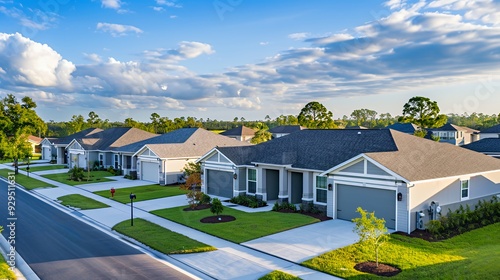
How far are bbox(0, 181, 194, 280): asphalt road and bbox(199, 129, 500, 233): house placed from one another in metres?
11.1

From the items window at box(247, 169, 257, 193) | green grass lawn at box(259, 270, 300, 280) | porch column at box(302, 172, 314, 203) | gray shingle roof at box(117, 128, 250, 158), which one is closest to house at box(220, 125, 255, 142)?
gray shingle roof at box(117, 128, 250, 158)

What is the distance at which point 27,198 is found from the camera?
3141cm

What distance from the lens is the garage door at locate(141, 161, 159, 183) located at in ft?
130

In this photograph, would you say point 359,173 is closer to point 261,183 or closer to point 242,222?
point 242,222

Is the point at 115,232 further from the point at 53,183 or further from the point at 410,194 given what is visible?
the point at 53,183

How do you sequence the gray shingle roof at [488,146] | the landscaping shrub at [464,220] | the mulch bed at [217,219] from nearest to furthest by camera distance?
the landscaping shrub at [464,220] < the mulch bed at [217,219] < the gray shingle roof at [488,146]

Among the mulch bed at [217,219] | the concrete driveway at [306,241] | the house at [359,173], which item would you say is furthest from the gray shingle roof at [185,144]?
the concrete driveway at [306,241]

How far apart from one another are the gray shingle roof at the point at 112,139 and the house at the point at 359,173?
79.9 feet

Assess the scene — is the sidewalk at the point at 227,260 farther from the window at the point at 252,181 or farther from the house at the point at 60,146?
the house at the point at 60,146

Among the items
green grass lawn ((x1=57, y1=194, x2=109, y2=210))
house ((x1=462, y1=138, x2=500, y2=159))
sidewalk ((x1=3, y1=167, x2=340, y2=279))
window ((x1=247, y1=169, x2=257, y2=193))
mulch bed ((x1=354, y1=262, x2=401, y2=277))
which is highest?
house ((x1=462, y1=138, x2=500, y2=159))

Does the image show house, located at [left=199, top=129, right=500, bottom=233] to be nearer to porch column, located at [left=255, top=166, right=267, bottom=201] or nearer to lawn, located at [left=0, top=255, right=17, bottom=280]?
porch column, located at [left=255, top=166, right=267, bottom=201]

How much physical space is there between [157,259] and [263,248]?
14.7 ft

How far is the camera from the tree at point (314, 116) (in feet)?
259

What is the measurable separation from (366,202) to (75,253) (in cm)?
1444
